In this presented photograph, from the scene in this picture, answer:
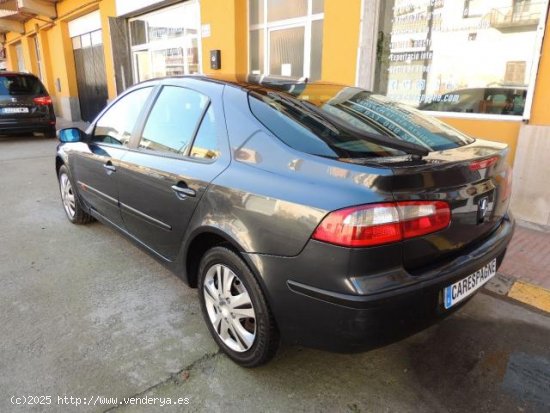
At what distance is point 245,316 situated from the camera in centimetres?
216

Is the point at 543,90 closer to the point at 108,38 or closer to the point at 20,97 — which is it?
the point at 108,38

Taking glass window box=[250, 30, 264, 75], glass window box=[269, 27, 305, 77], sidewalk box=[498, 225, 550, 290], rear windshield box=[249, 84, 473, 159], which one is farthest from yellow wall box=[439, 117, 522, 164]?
glass window box=[250, 30, 264, 75]

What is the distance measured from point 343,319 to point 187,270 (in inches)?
47.1

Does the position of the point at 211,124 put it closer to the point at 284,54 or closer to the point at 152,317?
the point at 152,317

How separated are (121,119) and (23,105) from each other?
8824 millimetres

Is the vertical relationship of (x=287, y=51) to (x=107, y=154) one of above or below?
above

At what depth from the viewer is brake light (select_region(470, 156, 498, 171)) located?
78.1 inches

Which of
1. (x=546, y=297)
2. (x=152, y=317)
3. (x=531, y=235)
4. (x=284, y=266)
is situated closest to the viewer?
(x=284, y=266)

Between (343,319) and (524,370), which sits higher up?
(343,319)

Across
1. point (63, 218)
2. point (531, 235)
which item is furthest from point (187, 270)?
point (531, 235)

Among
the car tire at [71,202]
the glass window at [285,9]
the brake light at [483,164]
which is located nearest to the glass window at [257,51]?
the glass window at [285,9]

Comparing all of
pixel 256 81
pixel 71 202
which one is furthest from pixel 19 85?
pixel 256 81

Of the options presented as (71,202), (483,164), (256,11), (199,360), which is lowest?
(199,360)

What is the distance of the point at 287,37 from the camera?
23.4ft
